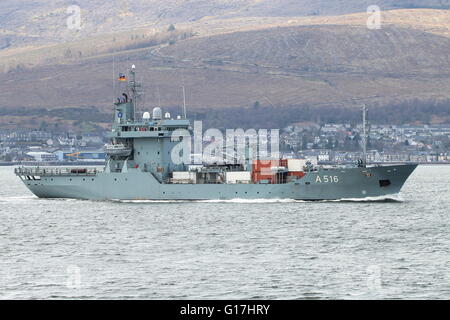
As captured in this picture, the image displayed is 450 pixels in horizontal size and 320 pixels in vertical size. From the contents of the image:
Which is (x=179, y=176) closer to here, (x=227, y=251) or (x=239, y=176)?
(x=239, y=176)

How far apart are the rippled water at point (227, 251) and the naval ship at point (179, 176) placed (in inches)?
39.9

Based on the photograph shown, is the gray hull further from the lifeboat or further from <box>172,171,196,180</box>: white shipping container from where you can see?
the lifeboat

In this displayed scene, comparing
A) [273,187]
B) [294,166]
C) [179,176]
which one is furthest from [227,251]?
[179,176]

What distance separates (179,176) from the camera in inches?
2399

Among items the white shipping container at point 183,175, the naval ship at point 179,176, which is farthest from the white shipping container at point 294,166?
the white shipping container at point 183,175

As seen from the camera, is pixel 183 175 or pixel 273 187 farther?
pixel 183 175

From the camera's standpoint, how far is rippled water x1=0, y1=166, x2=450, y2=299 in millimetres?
30062

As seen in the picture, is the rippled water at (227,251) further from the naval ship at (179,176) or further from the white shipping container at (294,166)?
the white shipping container at (294,166)

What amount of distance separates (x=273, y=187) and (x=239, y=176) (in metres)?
2.61

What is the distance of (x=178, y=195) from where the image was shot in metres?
60.3

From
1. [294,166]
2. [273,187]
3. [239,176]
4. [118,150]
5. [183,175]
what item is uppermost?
[118,150]

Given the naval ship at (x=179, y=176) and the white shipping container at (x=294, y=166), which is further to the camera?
the white shipping container at (x=294, y=166)

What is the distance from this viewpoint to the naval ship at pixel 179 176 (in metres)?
58.2

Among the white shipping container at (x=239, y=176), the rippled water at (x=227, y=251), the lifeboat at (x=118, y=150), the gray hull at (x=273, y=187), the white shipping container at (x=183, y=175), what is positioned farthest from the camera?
the lifeboat at (x=118, y=150)
